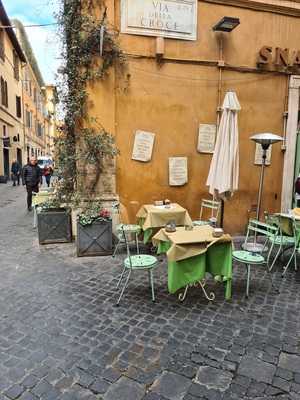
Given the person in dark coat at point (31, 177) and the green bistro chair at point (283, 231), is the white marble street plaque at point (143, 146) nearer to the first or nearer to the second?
the green bistro chair at point (283, 231)

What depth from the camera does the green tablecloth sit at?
356 cm

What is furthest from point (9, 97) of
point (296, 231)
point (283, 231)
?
point (296, 231)

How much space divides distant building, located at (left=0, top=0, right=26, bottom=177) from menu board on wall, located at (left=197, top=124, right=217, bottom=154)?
16.6 m

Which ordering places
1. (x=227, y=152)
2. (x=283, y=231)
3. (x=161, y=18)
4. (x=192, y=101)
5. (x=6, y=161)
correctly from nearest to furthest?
(x=283, y=231) < (x=227, y=152) < (x=161, y=18) < (x=192, y=101) < (x=6, y=161)

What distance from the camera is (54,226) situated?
240 inches

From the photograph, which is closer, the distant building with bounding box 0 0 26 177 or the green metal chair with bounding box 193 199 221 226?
the green metal chair with bounding box 193 199 221 226

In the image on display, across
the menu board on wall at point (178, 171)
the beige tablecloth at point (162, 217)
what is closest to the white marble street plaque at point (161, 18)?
the menu board on wall at point (178, 171)

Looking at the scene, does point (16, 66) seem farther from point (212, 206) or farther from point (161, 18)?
point (212, 206)

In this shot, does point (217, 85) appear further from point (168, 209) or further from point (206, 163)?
point (168, 209)

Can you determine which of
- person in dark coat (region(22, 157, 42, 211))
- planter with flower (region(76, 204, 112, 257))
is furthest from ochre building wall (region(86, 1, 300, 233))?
person in dark coat (region(22, 157, 42, 211))

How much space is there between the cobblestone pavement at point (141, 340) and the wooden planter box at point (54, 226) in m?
1.44

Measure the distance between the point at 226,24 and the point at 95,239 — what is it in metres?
4.70

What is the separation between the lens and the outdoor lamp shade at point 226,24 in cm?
586

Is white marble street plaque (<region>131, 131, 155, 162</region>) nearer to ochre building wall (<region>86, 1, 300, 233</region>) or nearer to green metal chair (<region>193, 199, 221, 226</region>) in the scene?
ochre building wall (<region>86, 1, 300, 233</region>)
